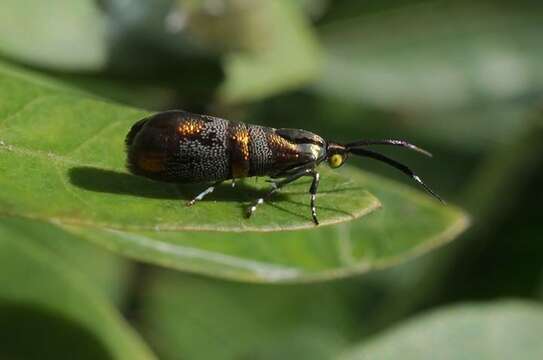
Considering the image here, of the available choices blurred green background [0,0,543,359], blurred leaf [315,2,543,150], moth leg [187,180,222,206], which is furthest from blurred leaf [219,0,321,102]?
blurred leaf [315,2,543,150]

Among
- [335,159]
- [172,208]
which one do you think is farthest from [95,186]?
[335,159]

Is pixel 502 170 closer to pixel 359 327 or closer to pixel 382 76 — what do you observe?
pixel 359 327

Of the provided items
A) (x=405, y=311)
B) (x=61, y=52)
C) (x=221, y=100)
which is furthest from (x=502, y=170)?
(x=61, y=52)

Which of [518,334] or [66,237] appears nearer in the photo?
[518,334]

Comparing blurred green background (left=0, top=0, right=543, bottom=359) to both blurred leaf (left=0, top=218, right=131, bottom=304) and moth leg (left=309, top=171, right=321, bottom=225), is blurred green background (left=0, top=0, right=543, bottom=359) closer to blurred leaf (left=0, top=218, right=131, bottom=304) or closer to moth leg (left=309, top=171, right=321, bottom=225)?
blurred leaf (left=0, top=218, right=131, bottom=304)

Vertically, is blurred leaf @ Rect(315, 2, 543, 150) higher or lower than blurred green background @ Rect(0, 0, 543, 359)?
higher
